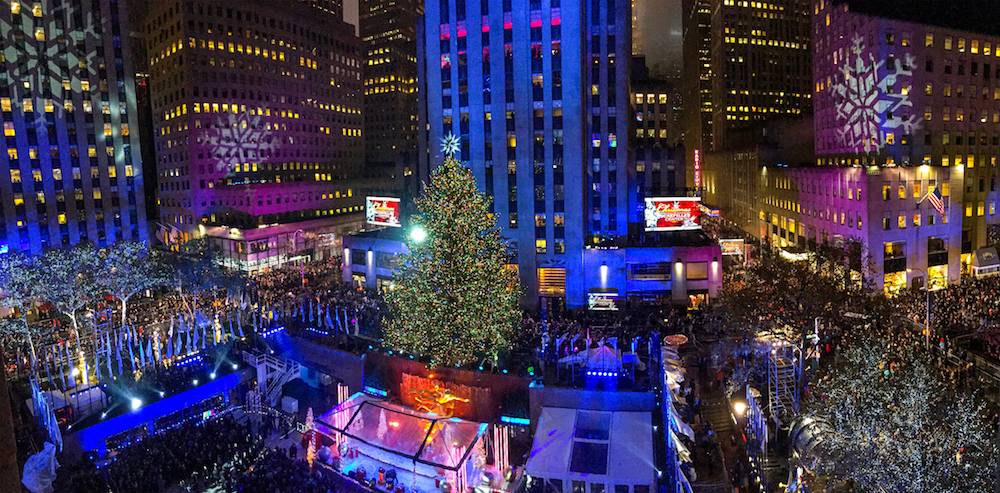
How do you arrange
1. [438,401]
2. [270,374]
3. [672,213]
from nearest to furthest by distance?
[438,401] < [270,374] < [672,213]

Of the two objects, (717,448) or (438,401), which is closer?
Answer: (717,448)

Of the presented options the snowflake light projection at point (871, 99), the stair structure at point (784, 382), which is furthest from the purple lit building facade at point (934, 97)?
the stair structure at point (784, 382)

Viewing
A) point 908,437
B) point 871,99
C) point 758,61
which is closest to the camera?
point 908,437

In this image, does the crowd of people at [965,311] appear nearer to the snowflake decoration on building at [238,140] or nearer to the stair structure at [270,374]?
the stair structure at [270,374]

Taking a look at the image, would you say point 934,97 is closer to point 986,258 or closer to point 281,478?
point 986,258

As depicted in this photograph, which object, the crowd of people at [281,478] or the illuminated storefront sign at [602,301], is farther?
the illuminated storefront sign at [602,301]

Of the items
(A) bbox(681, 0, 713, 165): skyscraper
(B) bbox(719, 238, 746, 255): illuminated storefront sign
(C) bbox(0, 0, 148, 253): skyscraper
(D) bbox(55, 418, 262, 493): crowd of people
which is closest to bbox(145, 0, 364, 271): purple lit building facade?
(C) bbox(0, 0, 148, 253): skyscraper

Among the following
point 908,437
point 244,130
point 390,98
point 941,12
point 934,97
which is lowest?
point 908,437

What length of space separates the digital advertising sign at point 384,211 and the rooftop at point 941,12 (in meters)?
49.7

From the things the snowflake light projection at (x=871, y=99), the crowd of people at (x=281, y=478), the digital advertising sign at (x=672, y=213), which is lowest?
the crowd of people at (x=281, y=478)

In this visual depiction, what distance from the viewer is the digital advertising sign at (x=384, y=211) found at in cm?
5972

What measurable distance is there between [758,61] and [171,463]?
140 m

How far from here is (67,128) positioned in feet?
236

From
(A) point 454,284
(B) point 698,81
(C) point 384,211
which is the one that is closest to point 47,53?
(C) point 384,211
